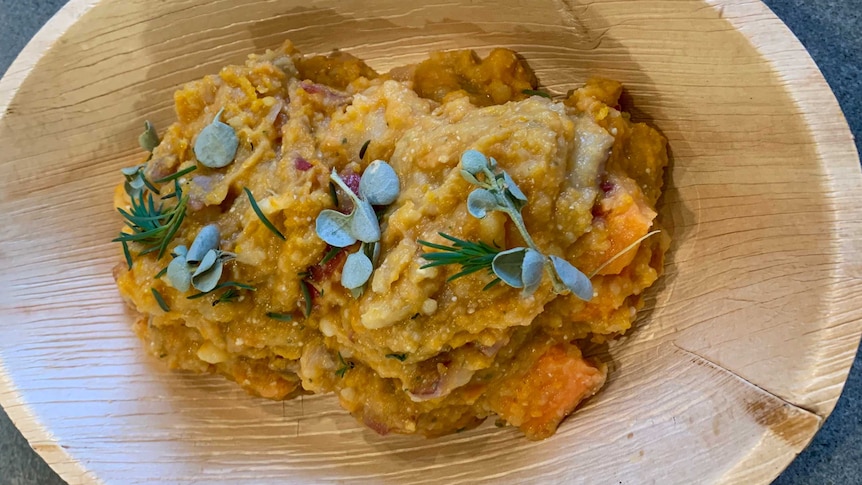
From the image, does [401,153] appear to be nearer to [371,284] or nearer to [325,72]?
[371,284]

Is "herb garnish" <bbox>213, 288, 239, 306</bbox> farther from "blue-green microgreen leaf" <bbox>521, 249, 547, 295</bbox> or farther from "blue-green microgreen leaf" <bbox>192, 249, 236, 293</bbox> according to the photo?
"blue-green microgreen leaf" <bbox>521, 249, 547, 295</bbox>

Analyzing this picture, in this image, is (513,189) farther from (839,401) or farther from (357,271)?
(839,401)

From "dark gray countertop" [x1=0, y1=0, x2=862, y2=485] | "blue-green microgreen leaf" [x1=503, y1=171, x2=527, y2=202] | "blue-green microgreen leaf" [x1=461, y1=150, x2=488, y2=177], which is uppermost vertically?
"blue-green microgreen leaf" [x1=461, y1=150, x2=488, y2=177]

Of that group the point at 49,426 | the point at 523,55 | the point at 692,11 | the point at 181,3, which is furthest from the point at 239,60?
the point at 692,11

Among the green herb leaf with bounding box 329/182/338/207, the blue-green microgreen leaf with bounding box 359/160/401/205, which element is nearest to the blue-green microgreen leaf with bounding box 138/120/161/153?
the green herb leaf with bounding box 329/182/338/207

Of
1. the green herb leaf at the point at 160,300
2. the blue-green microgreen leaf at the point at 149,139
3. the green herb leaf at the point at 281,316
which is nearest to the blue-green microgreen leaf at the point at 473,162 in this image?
the green herb leaf at the point at 281,316

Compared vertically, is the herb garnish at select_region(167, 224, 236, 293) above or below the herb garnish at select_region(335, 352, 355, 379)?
above

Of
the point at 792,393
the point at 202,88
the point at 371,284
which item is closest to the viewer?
the point at 792,393
